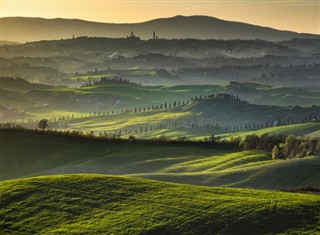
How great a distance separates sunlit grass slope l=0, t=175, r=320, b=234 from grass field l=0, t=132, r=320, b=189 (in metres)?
41.6

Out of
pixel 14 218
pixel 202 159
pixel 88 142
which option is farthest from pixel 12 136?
pixel 14 218

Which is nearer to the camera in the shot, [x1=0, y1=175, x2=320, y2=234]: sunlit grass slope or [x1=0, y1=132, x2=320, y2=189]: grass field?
[x1=0, y1=175, x2=320, y2=234]: sunlit grass slope

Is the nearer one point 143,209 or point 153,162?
point 143,209

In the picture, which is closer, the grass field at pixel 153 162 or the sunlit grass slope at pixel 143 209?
the sunlit grass slope at pixel 143 209

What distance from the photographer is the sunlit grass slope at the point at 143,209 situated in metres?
66.7

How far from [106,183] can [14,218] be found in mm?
15001

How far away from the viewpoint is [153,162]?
166 metres

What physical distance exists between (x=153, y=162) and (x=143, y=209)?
9263cm

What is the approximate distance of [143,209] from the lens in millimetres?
73000

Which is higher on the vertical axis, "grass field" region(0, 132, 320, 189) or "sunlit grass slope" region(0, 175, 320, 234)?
"sunlit grass slope" region(0, 175, 320, 234)

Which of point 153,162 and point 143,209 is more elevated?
point 143,209

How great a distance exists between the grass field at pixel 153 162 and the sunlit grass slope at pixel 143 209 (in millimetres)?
41623

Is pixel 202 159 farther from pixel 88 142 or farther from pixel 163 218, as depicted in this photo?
pixel 163 218

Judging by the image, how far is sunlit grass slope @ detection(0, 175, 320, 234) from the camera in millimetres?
66725
